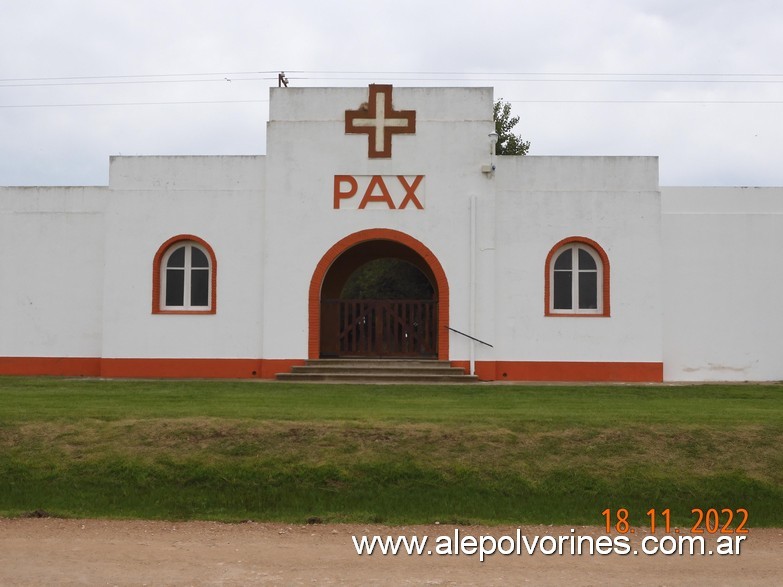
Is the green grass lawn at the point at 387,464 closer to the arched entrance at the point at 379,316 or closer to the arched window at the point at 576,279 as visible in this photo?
the arched entrance at the point at 379,316

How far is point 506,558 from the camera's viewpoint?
7641mm

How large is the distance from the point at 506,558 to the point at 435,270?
37.3ft

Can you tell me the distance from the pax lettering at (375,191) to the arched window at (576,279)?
320cm

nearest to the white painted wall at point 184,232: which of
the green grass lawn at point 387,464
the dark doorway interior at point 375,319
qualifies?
the dark doorway interior at point 375,319

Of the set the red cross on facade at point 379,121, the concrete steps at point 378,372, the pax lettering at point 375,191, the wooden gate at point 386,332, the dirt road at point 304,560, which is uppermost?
the red cross on facade at point 379,121

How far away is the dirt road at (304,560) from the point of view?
7.05 metres

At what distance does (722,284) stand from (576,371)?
12.1ft

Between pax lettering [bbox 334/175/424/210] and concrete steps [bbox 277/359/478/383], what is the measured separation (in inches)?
127

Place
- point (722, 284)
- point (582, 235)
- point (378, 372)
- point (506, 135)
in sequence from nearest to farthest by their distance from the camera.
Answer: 1. point (378, 372)
2. point (582, 235)
3. point (722, 284)
4. point (506, 135)

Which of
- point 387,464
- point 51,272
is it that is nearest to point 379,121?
point 51,272

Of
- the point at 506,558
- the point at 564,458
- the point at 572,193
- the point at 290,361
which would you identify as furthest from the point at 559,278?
the point at 506,558

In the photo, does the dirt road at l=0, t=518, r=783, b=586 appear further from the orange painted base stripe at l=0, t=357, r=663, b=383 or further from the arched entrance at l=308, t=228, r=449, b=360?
the arched entrance at l=308, t=228, r=449, b=360

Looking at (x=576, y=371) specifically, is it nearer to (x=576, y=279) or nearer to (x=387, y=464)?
(x=576, y=279)

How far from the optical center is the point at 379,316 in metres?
19.6
